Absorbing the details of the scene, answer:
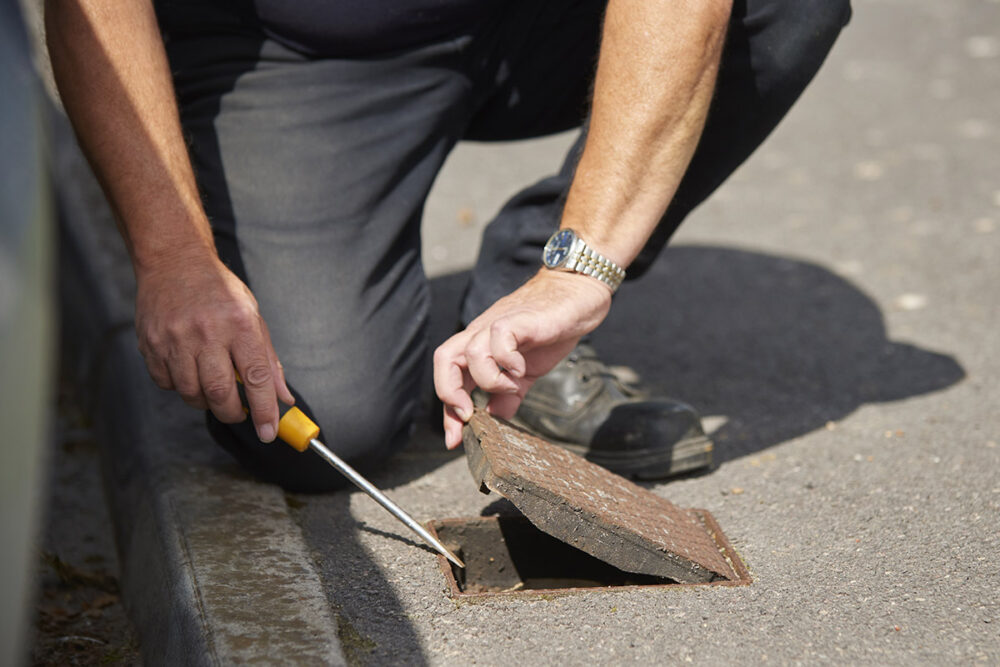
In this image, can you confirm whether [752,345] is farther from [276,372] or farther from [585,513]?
[276,372]

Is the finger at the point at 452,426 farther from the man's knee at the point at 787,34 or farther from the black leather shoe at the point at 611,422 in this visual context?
the man's knee at the point at 787,34

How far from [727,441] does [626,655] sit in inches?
33.9

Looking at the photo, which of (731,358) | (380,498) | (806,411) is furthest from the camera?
(731,358)

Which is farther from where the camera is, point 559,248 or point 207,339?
point 559,248

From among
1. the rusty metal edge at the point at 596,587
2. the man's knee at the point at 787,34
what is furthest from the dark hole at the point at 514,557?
the man's knee at the point at 787,34

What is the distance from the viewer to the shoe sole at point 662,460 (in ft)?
6.37

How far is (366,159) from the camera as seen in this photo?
80.0 inches

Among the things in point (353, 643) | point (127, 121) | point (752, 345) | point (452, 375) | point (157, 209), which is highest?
point (127, 121)

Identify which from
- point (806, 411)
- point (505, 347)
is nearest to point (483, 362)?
point (505, 347)

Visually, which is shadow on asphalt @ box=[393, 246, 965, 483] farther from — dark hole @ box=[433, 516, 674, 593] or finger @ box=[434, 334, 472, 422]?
finger @ box=[434, 334, 472, 422]

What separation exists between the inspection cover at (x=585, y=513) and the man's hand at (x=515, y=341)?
0.07m

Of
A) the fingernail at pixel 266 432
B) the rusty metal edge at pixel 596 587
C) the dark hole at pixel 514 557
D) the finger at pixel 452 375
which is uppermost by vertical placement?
the finger at pixel 452 375

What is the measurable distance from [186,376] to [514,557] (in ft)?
2.13

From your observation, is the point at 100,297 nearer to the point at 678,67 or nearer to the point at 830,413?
the point at 678,67
